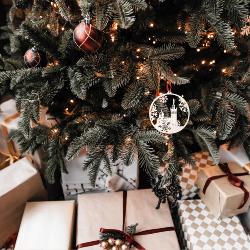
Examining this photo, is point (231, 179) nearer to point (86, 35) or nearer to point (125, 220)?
point (125, 220)

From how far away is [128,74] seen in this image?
3.36 ft

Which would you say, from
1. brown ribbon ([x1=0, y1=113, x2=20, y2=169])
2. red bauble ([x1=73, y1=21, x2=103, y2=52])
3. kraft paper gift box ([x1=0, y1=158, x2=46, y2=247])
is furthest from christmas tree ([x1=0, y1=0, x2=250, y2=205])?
brown ribbon ([x1=0, y1=113, x2=20, y2=169])

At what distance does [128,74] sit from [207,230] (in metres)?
0.72

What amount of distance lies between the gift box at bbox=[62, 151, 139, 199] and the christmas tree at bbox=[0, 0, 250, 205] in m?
0.15

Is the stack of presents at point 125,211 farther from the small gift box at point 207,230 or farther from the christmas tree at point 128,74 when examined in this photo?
the christmas tree at point 128,74

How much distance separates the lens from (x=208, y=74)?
127 centimetres

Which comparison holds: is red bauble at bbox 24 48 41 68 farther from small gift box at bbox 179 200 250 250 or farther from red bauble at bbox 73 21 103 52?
small gift box at bbox 179 200 250 250

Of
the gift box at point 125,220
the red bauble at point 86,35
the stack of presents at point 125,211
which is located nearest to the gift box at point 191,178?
the stack of presents at point 125,211

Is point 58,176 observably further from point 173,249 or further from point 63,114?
point 173,249

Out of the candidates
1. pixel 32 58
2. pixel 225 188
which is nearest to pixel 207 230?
pixel 225 188

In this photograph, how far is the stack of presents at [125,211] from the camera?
1201mm

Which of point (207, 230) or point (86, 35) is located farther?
point (207, 230)

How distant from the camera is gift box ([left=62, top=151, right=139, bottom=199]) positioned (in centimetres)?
139

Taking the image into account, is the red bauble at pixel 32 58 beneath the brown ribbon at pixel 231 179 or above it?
above
